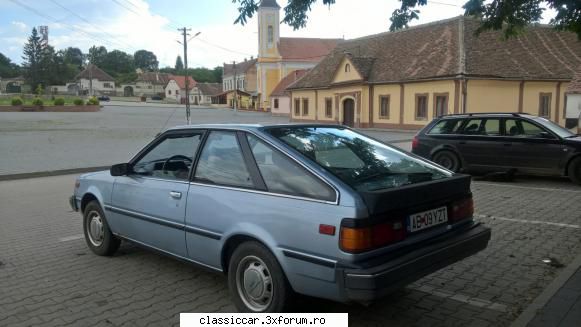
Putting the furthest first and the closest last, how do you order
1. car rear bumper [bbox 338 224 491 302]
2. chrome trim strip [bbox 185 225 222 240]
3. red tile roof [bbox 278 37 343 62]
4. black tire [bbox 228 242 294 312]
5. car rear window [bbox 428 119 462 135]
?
red tile roof [bbox 278 37 343 62] → car rear window [bbox 428 119 462 135] → chrome trim strip [bbox 185 225 222 240] → black tire [bbox 228 242 294 312] → car rear bumper [bbox 338 224 491 302]

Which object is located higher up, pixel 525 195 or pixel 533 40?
pixel 533 40

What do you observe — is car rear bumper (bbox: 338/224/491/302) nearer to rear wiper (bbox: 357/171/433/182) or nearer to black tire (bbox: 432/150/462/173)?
rear wiper (bbox: 357/171/433/182)

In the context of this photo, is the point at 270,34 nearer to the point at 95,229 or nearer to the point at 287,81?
the point at 287,81

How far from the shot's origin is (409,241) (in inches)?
140

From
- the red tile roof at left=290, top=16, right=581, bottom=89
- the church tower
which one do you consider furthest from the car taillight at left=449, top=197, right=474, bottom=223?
the church tower

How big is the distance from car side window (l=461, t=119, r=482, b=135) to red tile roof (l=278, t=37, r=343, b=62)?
67380mm

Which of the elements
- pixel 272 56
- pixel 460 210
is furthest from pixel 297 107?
pixel 460 210

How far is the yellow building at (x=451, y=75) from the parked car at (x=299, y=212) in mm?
26852

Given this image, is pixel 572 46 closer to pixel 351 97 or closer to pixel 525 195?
pixel 351 97

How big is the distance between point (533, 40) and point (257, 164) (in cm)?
3587

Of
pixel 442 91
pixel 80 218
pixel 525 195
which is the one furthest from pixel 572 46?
pixel 80 218

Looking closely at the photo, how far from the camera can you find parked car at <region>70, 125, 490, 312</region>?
10.6 ft

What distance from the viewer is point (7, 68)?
141625mm

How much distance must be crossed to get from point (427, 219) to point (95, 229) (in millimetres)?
3811
